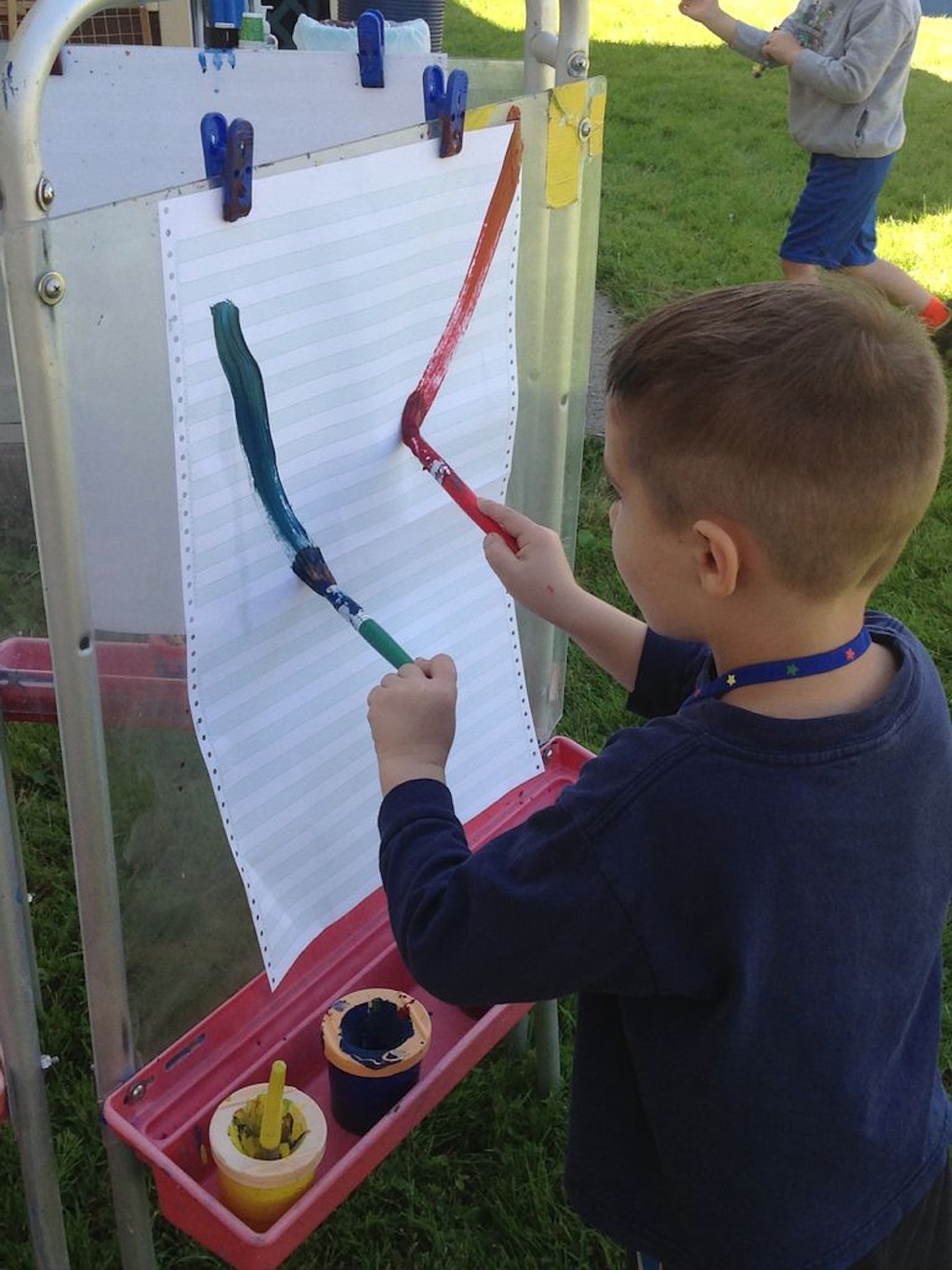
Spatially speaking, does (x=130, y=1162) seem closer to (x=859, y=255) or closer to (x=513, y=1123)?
(x=513, y=1123)

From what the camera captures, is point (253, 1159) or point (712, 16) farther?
point (712, 16)

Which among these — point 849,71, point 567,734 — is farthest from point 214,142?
point 849,71

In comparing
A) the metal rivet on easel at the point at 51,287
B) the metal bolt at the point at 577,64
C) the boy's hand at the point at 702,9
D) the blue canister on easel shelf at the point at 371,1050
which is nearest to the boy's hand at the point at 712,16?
the boy's hand at the point at 702,9

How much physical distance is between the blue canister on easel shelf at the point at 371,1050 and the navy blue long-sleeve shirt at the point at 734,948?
21 centimetres

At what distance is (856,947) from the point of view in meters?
1.02

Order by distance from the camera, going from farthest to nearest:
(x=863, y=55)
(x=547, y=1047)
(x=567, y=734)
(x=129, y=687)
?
1. (x=863, y=55)
2. (x=567, y=734)
3. (x=547, y=1047)
4. (x=129, y=687)

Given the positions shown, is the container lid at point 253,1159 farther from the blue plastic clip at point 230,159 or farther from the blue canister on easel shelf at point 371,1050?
the blue plastic clip at point 230,159

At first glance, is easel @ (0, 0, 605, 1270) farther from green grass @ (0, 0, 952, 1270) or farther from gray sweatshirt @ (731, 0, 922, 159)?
gray sweatshirt @ (731, 0, 922, 159)

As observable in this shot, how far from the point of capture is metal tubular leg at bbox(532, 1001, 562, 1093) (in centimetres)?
193

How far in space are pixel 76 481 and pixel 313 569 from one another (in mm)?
310

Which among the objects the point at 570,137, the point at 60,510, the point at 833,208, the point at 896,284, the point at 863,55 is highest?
the point at 570,137

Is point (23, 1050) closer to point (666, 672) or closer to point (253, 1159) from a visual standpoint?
point (253, 1159)

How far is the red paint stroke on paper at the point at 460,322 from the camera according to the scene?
4.34 feet

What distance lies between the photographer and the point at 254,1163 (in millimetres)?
1206
